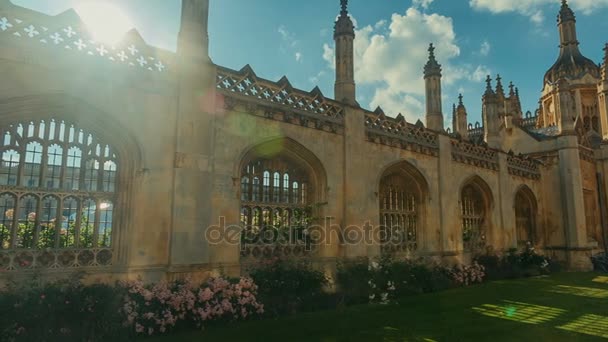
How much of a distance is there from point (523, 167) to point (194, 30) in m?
17.3

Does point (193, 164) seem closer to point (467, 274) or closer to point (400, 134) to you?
point (400, 134)

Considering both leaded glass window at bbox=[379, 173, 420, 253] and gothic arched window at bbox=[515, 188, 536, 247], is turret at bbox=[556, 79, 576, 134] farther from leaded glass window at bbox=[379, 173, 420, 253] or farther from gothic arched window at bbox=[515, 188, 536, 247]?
leaded glass window at bbox=[379, 173, 420, 253]

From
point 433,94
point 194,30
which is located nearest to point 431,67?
point 433,94

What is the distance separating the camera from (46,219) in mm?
7000

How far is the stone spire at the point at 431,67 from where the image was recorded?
14844mm

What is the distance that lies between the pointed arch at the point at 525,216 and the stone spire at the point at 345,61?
41.9ft

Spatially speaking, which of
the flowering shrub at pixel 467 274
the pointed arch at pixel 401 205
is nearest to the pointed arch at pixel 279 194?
the pointed arch at pixel 401 205

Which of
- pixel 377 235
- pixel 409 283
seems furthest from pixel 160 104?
pixel 409 283

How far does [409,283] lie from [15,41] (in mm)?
10514

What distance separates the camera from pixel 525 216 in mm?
20484

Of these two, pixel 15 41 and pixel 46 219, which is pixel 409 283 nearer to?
pixel 46 219

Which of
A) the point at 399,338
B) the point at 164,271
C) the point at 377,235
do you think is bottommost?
the point at 399,338

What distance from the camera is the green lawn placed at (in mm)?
6375

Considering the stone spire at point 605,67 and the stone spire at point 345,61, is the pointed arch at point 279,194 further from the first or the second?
the stone spire at point 605,67
